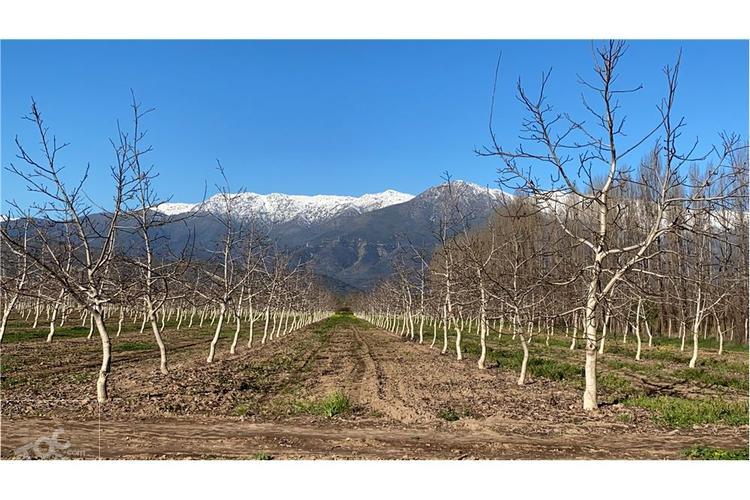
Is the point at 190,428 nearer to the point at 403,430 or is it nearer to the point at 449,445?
the point at 403,430

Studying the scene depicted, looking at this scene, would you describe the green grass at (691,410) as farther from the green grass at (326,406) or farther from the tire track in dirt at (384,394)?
the green grass at (326,406)

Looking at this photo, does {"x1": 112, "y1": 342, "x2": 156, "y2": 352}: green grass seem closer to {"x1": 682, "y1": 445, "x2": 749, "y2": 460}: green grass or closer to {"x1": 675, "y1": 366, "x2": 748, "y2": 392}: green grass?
{"x1": 675, "y1": 366, "x2": 748, "y2": 392}: green grass

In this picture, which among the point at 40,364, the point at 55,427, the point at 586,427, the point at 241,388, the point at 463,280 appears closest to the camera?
the point at 55,427

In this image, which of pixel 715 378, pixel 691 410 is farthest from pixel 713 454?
pixel 715 378

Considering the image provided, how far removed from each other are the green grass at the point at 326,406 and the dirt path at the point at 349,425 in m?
0.34

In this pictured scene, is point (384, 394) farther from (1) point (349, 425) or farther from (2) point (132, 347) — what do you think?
(2) point (132, 347)

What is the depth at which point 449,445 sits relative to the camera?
8.99 meters

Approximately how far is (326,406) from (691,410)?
896 cm

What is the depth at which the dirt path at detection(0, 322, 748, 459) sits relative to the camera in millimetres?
8516

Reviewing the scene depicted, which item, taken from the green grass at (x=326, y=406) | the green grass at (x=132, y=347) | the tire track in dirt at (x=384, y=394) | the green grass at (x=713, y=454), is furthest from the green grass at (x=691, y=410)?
the green grass at (x=132, y=347)

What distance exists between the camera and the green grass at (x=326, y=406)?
39.8ft

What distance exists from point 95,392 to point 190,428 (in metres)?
5.57

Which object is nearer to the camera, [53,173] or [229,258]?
[53,173]

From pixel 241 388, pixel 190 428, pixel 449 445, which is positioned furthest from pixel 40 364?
pixel 449 445
